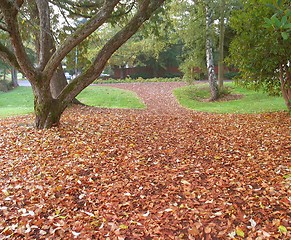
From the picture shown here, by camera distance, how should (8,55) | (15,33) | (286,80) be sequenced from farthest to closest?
(286,80), (8,55), (15,33)

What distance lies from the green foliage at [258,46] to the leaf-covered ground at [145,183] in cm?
207

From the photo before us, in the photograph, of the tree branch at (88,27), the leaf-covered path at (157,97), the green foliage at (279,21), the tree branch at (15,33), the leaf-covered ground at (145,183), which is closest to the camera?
the green foliage at (279,21)

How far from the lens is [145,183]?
4395 mm

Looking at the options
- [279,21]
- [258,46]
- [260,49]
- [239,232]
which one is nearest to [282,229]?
[239,232]

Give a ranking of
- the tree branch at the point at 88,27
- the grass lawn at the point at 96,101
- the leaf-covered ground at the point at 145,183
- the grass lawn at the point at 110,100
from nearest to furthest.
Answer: the leaf-covered ground at the point at 145,183, the tree branch at the point at 88,27, the grass lawn at the point at 96,101, the grass lawn at the point at 110,100

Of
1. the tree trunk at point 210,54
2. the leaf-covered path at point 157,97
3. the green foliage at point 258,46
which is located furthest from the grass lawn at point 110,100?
the green foliage at point 258,46

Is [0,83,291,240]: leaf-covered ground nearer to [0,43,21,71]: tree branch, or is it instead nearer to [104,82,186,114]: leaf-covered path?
[0,43,21,71]: tree branch

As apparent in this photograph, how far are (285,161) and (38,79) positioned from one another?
5793 millimetres

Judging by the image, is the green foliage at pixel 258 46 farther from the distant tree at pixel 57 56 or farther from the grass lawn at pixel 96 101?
the grass lawn at pixel 96 101

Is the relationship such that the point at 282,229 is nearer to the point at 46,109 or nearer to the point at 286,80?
the point at 46,109

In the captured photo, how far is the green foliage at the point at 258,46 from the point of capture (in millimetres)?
7766

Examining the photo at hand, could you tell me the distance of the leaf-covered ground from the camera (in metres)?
3.30

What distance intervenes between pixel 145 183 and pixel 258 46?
5.88 m

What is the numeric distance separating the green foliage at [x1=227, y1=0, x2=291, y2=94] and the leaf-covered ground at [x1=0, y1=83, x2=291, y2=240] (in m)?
2.07
